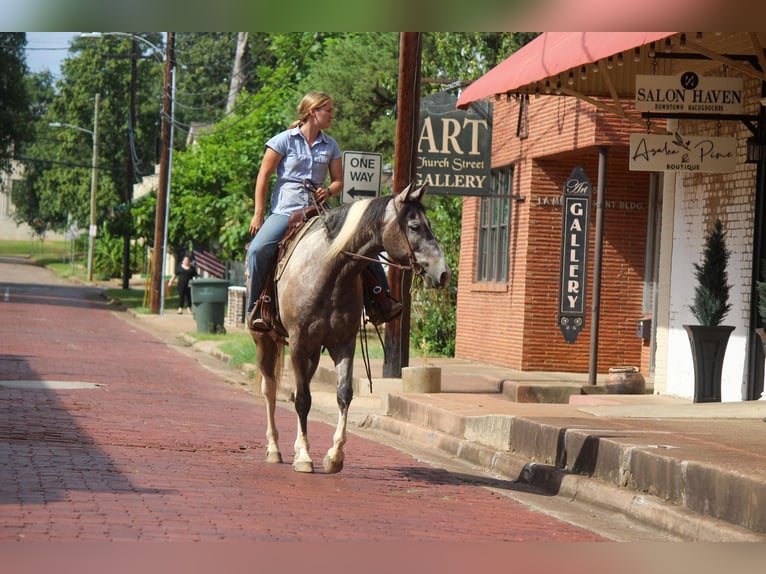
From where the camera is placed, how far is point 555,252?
23422 mm

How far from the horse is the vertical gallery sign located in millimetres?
9603

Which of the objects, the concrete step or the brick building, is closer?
the concrete step

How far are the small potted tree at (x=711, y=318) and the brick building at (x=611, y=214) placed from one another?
290 mm

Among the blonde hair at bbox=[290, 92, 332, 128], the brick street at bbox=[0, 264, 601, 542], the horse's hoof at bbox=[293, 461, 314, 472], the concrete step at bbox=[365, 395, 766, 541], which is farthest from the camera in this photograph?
the blonde hair at bbox=[290, 92, 332, 128]

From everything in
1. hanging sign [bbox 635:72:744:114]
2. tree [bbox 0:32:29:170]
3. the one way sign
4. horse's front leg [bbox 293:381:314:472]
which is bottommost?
horse's front leg [bbox 293:381:314:472]

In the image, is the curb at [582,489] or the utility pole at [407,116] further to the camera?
the utility pole at [407,116]

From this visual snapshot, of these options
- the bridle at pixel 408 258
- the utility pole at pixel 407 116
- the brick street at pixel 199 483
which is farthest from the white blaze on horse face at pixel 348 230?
the utility pole at pixel 407 116

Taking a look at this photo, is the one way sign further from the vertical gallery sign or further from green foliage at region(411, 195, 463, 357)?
green foliage at region(411, 195, 463, 357)

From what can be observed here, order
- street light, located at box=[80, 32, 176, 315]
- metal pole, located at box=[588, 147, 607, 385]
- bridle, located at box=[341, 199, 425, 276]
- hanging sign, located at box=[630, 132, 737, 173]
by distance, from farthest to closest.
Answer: street light, located at box=[80, 32, 176, 315] < metal pole, located at box=[588, 147, 607, 385] < hanging sign, located at box=[630, 132, 737, 173] < bridle, located at box=[341, 199, 425, 276]

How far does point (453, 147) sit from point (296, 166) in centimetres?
1101

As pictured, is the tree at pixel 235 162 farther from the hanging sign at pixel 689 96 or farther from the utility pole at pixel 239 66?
the hanging sign at pixel 689 96

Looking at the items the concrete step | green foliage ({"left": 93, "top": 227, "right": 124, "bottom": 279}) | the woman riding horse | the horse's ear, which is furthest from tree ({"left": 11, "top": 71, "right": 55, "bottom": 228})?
the horse's ear

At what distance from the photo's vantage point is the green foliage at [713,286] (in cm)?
1616

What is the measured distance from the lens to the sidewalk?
Result: 9.07 meters
